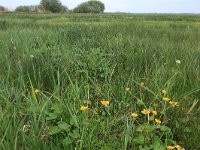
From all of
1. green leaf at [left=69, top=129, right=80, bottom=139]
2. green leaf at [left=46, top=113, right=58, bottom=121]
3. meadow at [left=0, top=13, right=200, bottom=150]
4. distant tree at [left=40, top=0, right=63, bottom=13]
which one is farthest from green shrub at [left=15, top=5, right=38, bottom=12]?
green leaf at [left=69, top=129, right=80, bottom=139]

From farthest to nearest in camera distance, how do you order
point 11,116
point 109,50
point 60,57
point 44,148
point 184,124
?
point 109,50 → point 60,57 → point 184,124 → point 11,116 → point 44,148

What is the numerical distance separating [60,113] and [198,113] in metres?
1.15

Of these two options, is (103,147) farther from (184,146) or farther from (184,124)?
(184,124)

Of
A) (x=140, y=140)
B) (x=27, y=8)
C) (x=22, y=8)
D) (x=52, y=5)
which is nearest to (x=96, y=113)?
(x=140, y=140)

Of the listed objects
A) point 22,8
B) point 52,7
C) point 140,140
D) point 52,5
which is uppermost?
point 52,5

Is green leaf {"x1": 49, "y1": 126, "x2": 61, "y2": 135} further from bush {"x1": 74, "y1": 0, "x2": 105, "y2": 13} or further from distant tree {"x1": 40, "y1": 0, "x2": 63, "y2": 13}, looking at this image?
bush {"x1": 74, "y1": 0, "x2": 105, "y2": 13}

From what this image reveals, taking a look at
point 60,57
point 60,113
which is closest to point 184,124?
point 60,113

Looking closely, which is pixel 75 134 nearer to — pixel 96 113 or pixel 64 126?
pixel 64 126

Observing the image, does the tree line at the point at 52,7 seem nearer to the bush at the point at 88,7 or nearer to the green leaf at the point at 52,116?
the bush at the point at 88,7

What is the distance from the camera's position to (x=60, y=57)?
→ 11.8ft

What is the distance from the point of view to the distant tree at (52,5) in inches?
2167

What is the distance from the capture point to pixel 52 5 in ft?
181

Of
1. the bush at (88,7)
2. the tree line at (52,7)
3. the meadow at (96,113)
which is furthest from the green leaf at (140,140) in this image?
the bush at (88,7)

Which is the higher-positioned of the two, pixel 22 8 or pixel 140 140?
pixel 22 8
